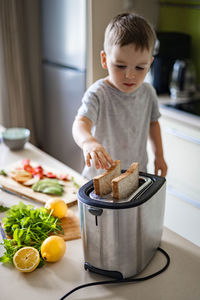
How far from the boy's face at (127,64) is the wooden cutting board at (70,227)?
466 millimetres

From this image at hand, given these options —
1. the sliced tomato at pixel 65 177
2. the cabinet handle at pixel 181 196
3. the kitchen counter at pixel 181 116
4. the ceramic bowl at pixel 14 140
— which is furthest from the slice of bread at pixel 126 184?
the cabinet handle at pixel 181 196

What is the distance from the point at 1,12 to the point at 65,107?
3.26 feet

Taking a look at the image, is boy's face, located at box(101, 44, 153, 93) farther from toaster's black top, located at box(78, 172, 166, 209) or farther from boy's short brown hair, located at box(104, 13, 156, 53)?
toaster's black top, located at box(78, 172, 166, 209)

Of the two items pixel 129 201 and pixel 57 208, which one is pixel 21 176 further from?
pixel 129 201

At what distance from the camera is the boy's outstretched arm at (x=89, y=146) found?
2.97ft

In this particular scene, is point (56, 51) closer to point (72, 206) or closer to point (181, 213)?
point (181, 213)

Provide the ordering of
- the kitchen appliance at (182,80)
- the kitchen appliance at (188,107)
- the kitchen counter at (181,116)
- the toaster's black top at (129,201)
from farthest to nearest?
the kitchen appliance at (182,80) < the kitchen appliance at (188,107) < the kitchen counter at (181,116) < the toaster's black top at (129,201)

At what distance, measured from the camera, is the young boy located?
3.61ft

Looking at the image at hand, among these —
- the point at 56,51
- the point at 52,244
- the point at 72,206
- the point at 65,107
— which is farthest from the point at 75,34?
the point at 52,244

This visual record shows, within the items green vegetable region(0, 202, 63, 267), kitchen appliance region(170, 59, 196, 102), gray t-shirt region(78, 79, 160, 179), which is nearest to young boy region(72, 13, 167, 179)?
gray t-shirt region(78, 79, 160, 179)

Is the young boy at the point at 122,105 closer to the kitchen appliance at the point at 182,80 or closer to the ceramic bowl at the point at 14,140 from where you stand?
the ceramic bowl at the point at 14,140

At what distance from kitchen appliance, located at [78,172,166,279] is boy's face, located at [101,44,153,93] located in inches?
16.1

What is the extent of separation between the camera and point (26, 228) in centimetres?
96

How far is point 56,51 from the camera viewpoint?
2.99m
